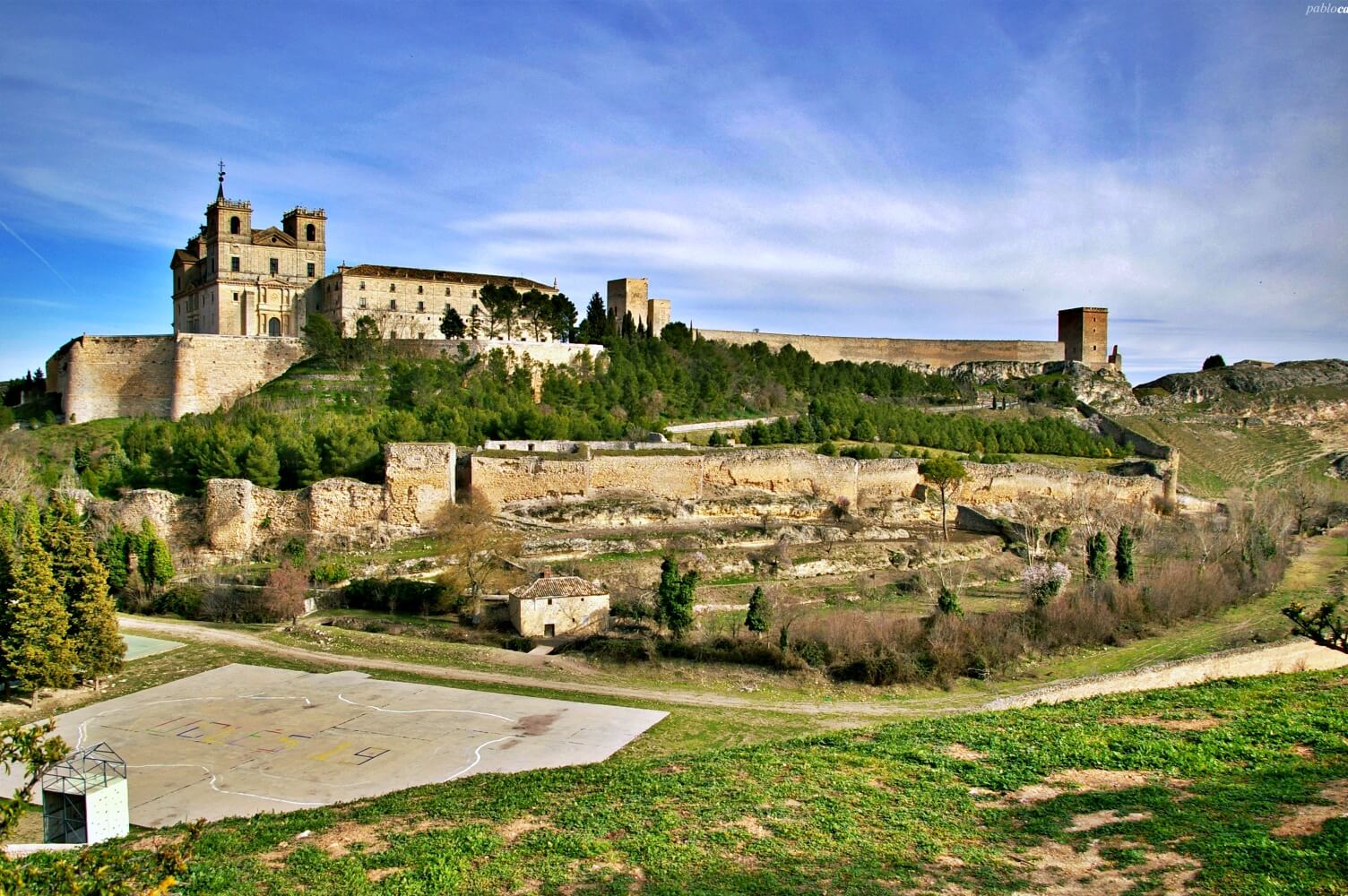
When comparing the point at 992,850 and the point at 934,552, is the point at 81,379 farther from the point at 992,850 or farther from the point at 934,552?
the point at 992,850

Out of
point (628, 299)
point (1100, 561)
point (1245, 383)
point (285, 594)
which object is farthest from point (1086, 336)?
point (285, 594)

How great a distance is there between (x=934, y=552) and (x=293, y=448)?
18139 mm

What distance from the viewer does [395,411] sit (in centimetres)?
2992

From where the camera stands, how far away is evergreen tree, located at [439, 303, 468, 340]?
121 ft

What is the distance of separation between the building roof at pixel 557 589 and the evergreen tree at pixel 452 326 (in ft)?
62.2

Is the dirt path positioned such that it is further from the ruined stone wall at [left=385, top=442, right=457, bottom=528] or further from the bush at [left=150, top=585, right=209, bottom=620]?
the ruined stone wall at [left=385, top=442, right=457, bottom=528]

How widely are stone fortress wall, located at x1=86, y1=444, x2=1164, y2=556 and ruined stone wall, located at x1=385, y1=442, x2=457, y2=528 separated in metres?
0.02

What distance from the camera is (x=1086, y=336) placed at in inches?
2178

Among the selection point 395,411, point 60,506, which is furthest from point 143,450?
point 60,506

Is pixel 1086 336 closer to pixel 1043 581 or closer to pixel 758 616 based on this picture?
pixel 1043 581

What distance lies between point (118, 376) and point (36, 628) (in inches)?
805

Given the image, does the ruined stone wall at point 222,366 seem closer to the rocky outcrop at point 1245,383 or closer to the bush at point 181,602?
the bush at point 181,602

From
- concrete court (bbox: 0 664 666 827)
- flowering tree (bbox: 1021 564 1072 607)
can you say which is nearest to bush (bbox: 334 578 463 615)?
concrete court (bbox: 0 664 666 827)

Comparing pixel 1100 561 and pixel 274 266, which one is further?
pixel 274 266
